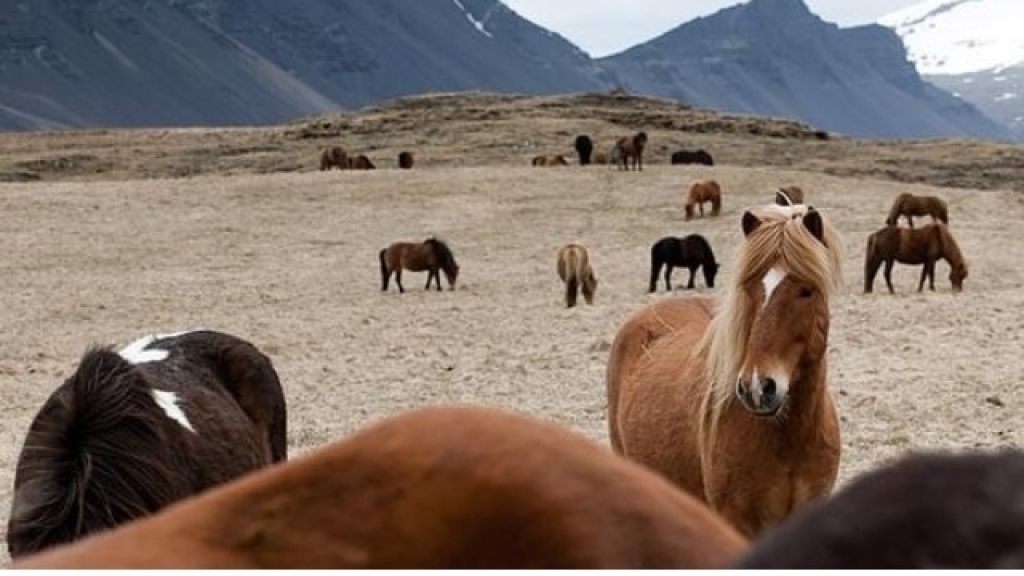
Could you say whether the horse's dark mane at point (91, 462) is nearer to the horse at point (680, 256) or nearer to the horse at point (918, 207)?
the horse at point (680, 256)

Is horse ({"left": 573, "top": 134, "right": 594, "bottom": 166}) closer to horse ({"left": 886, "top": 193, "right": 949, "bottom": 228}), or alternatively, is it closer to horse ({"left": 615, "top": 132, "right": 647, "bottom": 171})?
horse ({"left": 615, "top": 132, "right": 647, "bottom": 171})

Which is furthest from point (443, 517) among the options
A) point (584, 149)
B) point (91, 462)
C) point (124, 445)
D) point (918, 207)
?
point (584, 149)

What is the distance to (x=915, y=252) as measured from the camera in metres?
22.7

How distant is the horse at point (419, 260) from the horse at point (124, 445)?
18.3 meters

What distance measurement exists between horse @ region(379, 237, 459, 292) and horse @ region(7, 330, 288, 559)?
1831cm

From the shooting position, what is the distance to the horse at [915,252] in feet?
72.4

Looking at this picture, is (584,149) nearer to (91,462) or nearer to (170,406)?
(170,406)

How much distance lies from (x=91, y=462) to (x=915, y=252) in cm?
2001

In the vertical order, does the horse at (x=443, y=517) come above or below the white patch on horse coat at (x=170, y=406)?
above

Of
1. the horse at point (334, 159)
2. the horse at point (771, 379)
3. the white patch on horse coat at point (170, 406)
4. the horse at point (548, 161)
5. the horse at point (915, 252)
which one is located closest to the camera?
the white patch on horse coat at point (170, 406)

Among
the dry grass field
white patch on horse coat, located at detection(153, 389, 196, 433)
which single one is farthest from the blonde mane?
the dry grass field

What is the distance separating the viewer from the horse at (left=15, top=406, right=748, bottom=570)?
1.65m

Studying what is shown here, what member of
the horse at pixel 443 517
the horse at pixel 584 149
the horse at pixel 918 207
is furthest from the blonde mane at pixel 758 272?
the horse at pixel 584 149

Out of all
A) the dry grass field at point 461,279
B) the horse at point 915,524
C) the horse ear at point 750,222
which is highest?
the horse ear at point 750,222
